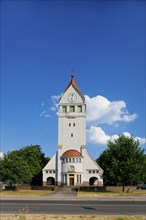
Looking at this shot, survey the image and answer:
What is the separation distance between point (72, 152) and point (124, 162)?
756 inches

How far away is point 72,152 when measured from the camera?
66062 millimetres

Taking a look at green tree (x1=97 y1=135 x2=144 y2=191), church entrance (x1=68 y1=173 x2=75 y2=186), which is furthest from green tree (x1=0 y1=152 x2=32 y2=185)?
green tree (x1=97 y1=135 x2=144 y2=191)

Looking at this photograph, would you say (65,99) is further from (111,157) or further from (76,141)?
(111,157)

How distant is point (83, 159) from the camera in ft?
220

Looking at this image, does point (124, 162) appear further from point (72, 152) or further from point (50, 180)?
point (50, 180)

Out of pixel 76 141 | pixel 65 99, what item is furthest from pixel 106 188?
pixel 65 99

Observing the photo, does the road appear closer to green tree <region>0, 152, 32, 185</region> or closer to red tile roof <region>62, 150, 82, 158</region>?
green tree <region>0, 152, 32, 185</region>

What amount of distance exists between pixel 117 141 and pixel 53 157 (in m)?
21.7

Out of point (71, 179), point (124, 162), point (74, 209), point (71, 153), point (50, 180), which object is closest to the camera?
point (74, 209)

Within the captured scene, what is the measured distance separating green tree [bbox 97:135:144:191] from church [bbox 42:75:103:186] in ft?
44.0

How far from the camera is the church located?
2566 inches

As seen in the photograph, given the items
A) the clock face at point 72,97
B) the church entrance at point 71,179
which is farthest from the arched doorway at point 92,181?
the clock face at point 72,97

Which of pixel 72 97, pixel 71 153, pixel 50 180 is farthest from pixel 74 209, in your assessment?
pixel 72 97

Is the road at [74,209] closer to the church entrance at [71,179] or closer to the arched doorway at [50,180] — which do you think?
the church entrance at [71,179]
